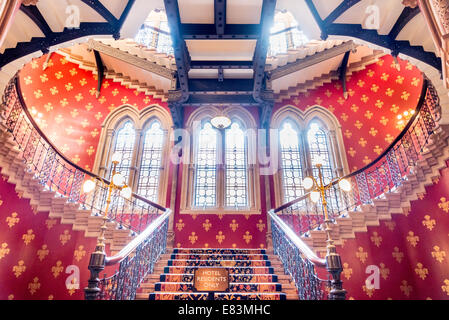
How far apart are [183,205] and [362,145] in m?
5.97

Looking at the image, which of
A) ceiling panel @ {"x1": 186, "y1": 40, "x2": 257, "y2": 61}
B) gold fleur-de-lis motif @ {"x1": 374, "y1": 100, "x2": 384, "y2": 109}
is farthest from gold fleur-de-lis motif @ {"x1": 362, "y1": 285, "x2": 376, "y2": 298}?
gold fleur-de-lis motif @ {"x1": 374, "y1": 100, "x2": 384, "y2": 109}

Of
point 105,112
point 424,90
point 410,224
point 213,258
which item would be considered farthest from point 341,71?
point 105,112

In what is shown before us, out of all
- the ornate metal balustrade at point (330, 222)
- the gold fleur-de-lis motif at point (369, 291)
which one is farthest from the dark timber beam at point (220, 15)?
the gold fleur-de-lis motif at point (369, 291)

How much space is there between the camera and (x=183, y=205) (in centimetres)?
802

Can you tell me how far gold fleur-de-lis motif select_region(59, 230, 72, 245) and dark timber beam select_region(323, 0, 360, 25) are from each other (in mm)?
6705

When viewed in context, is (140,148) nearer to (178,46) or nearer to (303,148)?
(178,46)

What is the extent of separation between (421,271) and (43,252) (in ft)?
26.4

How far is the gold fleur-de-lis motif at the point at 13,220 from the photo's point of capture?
545cm

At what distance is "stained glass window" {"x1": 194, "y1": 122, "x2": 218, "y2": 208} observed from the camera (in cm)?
829

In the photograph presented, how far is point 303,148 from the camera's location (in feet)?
29.1

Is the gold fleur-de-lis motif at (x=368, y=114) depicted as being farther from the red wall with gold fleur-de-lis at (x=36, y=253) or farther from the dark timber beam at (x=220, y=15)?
the red wall with gold fleur-de-lis at (x=36, y=253)

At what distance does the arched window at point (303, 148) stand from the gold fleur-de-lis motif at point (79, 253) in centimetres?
520

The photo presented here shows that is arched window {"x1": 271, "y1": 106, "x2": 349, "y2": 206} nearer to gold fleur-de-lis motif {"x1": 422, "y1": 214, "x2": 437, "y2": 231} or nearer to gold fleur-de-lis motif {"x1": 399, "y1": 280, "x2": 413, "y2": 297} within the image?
gold fleur-de-lis motif {"x1": 422, "y1": 214, "x2": 437, "y2": 231}
